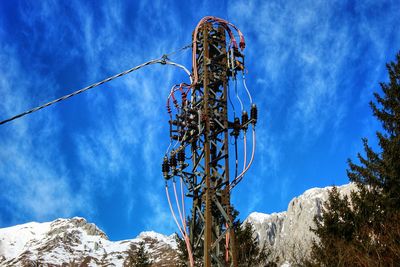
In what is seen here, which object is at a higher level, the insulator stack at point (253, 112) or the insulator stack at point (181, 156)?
the insulator stack at point (253, 112)

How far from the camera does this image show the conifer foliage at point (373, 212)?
1733 cm

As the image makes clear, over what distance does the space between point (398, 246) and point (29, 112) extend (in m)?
15.8

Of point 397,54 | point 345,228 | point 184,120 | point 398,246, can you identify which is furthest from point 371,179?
point 184,120

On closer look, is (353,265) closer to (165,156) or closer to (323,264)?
(323,264)

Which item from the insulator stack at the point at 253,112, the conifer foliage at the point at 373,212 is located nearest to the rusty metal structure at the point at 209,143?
the insulator stack at the point at 253,112

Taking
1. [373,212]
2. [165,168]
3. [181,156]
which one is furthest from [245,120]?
[373,212]

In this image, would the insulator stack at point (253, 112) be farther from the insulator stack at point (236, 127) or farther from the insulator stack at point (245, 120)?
the insulator stack at point (236, 127)

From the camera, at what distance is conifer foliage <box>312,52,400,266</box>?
1733 cm

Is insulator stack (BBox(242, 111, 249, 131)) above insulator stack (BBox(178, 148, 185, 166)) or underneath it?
above

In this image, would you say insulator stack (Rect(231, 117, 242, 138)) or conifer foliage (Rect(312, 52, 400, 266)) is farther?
conifer foliage (Rect(312, 52, 400, 266))

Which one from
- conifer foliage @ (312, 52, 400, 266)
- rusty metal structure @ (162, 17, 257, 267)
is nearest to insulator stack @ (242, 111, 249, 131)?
rusty metal structure @ (162, 17, 257, 267)

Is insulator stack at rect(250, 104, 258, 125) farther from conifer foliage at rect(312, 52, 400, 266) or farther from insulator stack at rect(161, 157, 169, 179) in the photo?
conifer foliage at rect(312, 52, 400, 266)

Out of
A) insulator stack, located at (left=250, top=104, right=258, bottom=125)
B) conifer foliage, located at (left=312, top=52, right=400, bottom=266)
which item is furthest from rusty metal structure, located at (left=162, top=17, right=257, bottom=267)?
conifer foliage, located at (left=312, top=52, right=400, bottom=266)

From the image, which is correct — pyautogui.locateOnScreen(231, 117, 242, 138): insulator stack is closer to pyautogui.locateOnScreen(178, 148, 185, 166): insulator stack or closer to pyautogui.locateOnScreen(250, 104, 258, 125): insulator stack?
pyautogui.locateOnScreen(250, 104, 258, 125): insulator stack
